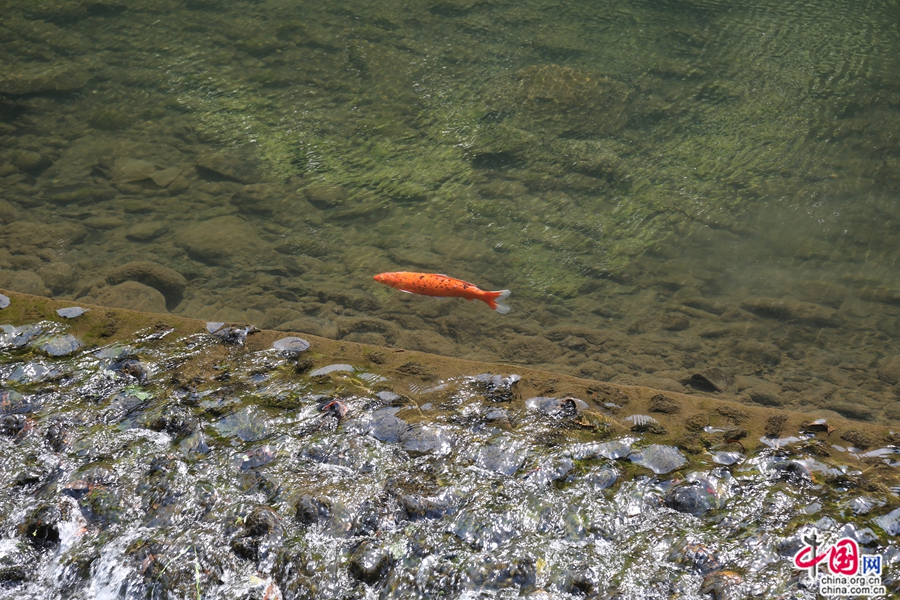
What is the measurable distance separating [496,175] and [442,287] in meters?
1.97

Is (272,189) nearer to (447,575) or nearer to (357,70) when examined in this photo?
(357,70)

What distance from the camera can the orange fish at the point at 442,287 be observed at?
12.3 feet

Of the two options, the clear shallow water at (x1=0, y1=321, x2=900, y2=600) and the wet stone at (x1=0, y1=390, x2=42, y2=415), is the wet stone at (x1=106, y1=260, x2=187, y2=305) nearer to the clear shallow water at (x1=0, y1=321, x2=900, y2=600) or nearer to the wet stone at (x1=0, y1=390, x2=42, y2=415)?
the clear shallow water at (x1=0, y1=321, x2=900, y2=600)

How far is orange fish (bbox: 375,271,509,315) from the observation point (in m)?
3.75

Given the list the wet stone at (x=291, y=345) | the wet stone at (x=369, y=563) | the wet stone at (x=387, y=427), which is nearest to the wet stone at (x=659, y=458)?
the wet stone at (x=387, y=427)

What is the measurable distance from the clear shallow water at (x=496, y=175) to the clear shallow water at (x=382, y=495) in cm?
132

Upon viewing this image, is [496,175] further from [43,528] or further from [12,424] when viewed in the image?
[43,528]

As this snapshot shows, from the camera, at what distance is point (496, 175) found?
5484 millimetres

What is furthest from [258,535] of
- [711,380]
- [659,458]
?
[711,380]

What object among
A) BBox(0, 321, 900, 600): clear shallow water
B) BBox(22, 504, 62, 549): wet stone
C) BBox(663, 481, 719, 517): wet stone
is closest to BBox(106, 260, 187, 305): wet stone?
BBox(0, 321, 900, 600): clear shallow water

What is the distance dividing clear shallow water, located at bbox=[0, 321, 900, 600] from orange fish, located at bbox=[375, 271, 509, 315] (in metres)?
1.16

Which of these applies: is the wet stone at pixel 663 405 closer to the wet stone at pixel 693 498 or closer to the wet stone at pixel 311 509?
the wet stone at pixel 693 498

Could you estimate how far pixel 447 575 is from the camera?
1.93m

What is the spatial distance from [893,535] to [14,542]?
2.61 m
